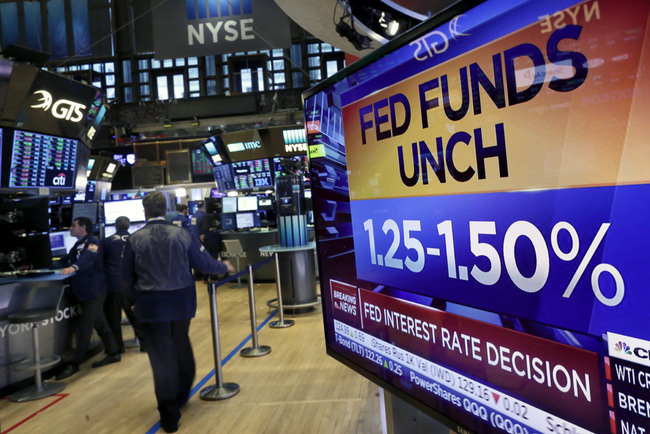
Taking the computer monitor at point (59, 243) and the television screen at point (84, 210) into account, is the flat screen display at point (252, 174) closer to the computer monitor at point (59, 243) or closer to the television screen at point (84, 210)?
the television screen at point (84, 210)

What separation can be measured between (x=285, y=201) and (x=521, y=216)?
19.0 feet

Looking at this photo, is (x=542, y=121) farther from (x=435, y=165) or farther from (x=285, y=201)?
(x=285, y=201)

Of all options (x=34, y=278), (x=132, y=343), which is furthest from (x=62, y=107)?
(x=132, y=343)

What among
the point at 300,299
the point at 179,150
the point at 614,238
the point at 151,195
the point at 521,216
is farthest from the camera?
the point at 179,150

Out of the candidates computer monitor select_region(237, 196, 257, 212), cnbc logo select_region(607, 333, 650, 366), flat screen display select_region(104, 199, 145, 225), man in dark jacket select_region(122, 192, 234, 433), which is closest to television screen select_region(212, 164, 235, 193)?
computer monitor select_region(237, 196, 257, 212)

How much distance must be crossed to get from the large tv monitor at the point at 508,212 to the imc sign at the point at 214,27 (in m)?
3.36

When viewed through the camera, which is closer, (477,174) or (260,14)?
(477,174)

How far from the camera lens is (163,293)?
3.12m

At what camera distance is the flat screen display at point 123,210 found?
9078mm

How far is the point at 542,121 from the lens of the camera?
78cm

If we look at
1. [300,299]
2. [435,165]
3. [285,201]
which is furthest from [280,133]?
[435,165]

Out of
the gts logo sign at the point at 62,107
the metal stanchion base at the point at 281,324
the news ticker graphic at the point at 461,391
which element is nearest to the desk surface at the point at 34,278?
the gts logo sign at the point at 62,107

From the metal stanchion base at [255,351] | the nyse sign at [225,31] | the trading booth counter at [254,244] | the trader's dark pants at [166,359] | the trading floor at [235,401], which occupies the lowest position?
the trading floor at [235,401]

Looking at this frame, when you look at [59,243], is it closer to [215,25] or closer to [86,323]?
[86,323]
